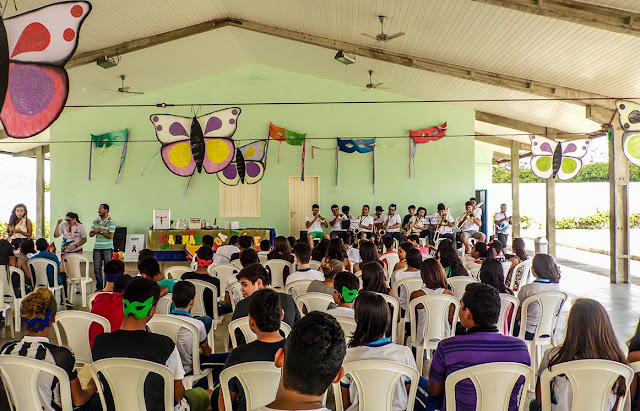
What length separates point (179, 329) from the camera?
10.8ft

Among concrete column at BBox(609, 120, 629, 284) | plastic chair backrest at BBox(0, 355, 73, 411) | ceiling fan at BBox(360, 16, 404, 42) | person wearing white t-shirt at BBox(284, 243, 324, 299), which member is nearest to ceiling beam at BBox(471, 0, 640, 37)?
ceiling fan at BBox(360, 16, 404, 42)

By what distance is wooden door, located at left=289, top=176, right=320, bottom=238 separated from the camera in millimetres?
13820

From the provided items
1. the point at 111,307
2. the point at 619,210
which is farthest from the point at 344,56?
the point at 111,307

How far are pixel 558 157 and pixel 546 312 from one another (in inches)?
299

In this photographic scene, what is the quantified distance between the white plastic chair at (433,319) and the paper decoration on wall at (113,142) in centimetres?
1120

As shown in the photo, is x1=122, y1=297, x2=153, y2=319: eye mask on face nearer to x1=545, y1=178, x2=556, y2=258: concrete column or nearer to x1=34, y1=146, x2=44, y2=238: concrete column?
x1=545, y1=178, x2=556, y2=258: concrete column

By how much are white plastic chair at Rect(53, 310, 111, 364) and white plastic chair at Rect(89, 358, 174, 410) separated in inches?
43.6

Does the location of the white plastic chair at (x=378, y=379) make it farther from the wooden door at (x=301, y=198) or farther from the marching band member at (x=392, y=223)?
the wooden door at (x=301, y=198)

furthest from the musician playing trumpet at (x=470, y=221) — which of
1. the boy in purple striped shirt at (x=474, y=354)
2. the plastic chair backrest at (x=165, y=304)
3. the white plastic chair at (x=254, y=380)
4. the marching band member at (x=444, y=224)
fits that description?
the white plastic chair at (x=254, y=380)

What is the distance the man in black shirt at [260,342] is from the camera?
2.48 meters

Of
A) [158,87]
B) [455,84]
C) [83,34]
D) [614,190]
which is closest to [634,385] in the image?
[614,190]

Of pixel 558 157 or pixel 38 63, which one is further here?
pixel 558 157

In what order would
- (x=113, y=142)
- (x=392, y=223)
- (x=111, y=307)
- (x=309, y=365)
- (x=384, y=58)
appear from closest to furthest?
(x=309, y=365)
(x=111, y=307)
(x=384, y=58)
(x=392, y=223)
(x=113, y=142)

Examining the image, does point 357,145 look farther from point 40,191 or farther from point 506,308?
point 506,308
